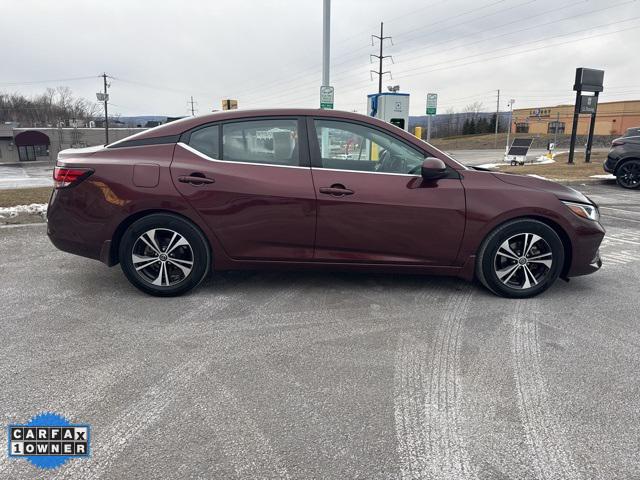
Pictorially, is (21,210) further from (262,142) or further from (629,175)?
(629,175)

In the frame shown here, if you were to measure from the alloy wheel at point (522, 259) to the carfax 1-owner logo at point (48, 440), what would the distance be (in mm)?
3305

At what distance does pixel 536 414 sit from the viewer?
2443 millimetres

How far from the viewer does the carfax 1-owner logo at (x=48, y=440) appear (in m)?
2.09

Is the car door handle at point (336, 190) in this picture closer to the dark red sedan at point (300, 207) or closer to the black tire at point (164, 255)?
the dark red sedan at point (300, 207)

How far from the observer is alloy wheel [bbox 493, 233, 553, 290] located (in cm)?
406

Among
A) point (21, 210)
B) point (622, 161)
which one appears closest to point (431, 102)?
point (622, 161)

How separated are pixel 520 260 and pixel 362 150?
1.66m

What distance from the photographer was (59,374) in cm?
276

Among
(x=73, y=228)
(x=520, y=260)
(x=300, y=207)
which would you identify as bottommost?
(x=520, y=260)

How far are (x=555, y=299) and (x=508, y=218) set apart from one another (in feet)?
2.86

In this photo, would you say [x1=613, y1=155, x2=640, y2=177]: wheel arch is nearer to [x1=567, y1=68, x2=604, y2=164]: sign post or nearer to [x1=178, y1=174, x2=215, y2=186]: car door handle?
[x1=567, y1=68, x2=604, y2=164]: sign post

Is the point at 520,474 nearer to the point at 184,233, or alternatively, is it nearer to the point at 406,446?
the point at 406,446

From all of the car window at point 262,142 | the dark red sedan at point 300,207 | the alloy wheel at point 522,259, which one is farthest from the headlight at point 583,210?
the car window at point 262,142

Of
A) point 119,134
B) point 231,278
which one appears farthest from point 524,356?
point 119,134
